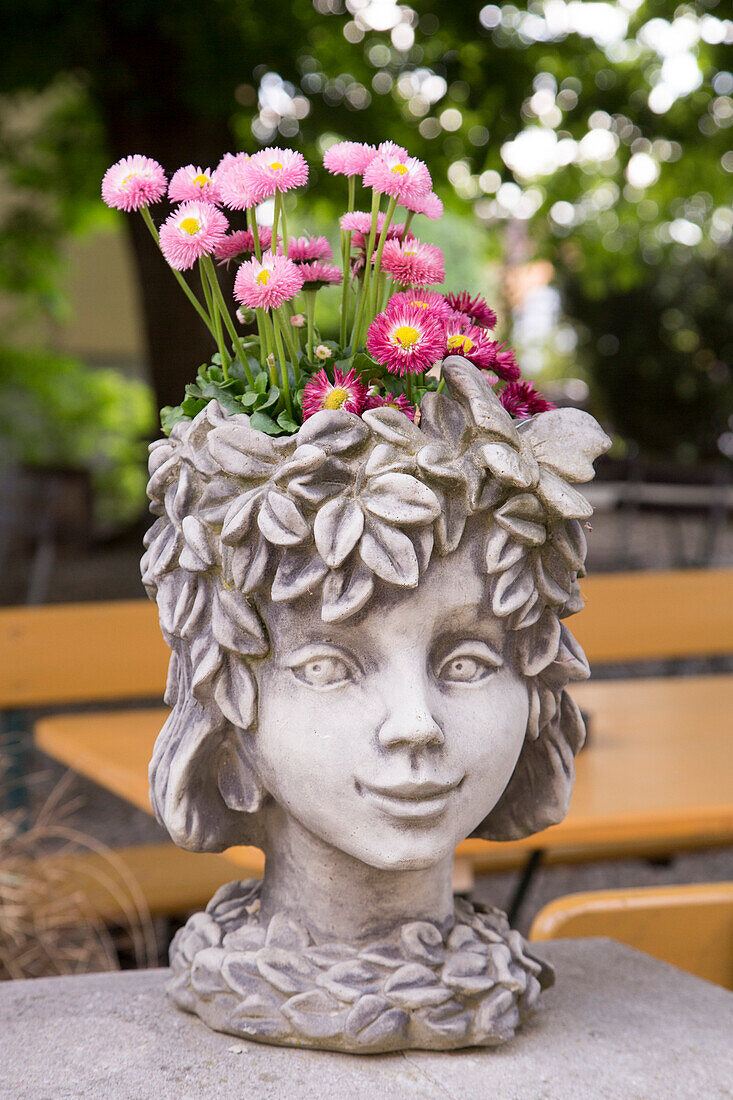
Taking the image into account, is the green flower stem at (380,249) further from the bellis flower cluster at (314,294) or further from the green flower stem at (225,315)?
the green flower stem at (225,315)

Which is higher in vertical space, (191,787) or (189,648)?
(189,648)

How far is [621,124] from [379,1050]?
491cm

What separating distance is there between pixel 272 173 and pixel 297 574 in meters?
0.47

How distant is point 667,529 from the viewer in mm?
12617

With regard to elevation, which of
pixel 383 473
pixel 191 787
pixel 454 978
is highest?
pixel 383 473

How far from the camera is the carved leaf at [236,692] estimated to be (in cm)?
140

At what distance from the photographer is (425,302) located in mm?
1403

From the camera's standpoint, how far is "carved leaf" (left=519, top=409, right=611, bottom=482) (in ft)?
4.48

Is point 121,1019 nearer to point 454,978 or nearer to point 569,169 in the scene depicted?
point 454,978

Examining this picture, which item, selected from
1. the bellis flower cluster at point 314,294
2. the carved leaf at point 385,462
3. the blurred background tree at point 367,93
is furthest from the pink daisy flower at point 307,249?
the blurred background tree at point 367,93

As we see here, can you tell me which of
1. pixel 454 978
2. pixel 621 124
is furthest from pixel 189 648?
pixel 621 124

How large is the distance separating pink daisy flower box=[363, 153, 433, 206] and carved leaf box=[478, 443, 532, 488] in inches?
12.7

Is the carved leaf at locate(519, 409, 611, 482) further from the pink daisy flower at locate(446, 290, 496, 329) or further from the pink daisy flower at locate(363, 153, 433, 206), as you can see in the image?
the pink daisy flower at locate(363, 153, 433, 206)

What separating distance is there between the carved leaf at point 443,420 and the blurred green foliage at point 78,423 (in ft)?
29.3
